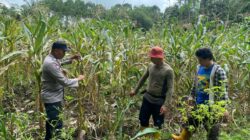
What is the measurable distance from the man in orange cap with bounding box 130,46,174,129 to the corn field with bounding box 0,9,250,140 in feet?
0.97

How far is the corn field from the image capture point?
12.6ft

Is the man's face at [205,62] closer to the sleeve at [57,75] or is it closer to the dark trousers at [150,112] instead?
the dark trousers at [150,112]

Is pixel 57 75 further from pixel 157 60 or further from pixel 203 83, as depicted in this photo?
pixel 203 83

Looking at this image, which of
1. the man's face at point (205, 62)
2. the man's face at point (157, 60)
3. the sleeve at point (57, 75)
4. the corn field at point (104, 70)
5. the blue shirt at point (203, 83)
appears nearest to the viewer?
the sleeve at point (57, 75)

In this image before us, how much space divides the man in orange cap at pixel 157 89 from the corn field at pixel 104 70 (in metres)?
0.30

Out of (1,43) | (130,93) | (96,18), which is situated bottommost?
(130,93)

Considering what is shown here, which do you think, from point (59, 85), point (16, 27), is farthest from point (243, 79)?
point (16, 27)

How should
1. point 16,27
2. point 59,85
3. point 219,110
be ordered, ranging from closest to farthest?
point 219,110, point 59,85, point 16,27

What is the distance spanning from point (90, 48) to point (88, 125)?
945mm

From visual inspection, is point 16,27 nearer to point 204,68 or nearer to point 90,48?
point 90,48

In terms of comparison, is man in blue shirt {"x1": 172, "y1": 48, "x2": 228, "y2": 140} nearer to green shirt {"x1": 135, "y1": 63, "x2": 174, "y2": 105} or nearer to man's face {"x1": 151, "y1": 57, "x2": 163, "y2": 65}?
green shirt {"x1": 135, "y1": 63, "x2": 174, "y2": 105}

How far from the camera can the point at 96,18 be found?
5.62 m

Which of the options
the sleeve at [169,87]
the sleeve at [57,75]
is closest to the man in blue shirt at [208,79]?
the sleeve at [169,87]

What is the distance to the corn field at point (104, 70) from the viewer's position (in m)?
3.84
